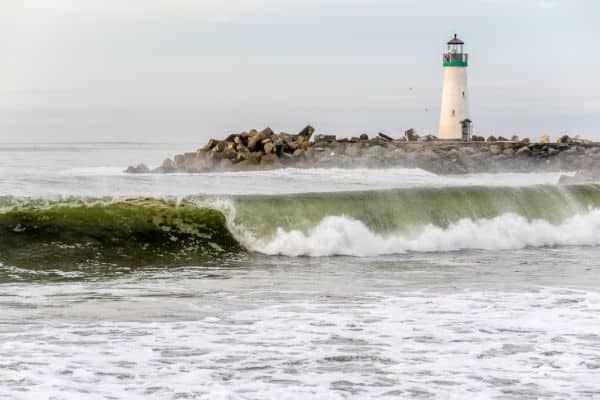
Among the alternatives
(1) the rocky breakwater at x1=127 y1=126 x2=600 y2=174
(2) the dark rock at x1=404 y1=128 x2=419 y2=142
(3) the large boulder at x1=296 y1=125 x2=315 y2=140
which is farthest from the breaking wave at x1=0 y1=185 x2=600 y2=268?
(2) the dark rock at x1=404 y1=128 x2=419 y2=142

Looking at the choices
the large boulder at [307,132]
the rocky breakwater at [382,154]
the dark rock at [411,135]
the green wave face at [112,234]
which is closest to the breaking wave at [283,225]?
the green wave face at [112,234]

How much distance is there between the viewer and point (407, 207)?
A: 16156 mm

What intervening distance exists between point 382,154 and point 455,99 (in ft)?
23.4

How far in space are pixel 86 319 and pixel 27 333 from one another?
72 cm

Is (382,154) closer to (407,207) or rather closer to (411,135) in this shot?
(411,135)

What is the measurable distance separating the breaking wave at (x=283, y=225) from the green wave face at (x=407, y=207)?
Answer: 22mm

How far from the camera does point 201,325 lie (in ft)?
25.4

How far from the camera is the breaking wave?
522 inches

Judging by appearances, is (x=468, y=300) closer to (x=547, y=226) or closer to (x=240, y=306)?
(x=240, y=306)

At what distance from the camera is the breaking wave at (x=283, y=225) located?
13.3 m

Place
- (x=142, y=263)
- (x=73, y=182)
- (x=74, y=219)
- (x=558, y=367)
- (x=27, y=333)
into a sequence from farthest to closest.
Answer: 1. (x=73, y=182)
2. (x=74, y=219)
3. (x=142, y=263)
4. (x=27, y=333)
5. (x=558, y=367)

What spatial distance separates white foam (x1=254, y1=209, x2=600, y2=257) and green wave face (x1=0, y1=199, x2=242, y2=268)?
94 centimetres

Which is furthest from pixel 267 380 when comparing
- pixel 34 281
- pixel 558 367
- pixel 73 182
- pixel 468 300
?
pixel 73 182

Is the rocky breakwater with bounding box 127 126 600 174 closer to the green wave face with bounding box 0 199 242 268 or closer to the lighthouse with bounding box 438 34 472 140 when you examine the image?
the lighthouse with bounding box 438 34 472 140
